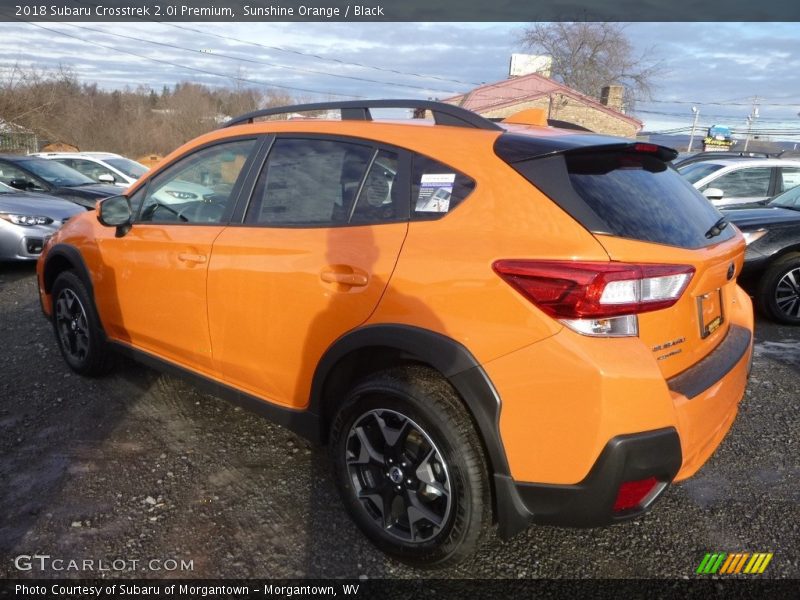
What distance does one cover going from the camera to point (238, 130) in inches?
121

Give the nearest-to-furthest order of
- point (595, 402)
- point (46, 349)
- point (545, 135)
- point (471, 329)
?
point (595, 402), point (471, 329), point (545, 135), point (46, 349)

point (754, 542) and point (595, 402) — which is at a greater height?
point (595, 402)

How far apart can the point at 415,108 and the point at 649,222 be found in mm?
1113

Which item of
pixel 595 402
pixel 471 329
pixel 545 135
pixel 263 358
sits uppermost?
pixel 545 135

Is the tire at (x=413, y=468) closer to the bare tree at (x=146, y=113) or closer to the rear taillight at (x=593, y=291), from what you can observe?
the rear taillight at (x=593, y=291)

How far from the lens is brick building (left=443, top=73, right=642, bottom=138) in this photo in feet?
106

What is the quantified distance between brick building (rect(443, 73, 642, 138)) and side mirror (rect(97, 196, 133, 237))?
30384 mm

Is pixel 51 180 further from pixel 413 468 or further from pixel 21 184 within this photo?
pixel 413 468

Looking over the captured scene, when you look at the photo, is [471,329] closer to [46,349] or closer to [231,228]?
[231,228]

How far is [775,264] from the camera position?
5.31 m

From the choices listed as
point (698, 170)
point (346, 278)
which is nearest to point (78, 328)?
point (346, 278)

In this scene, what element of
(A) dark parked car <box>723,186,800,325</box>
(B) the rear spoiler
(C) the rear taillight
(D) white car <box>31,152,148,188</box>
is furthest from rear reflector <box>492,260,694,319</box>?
(D) white car <box>31,152,148,188</box>

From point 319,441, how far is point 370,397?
49 centimetres

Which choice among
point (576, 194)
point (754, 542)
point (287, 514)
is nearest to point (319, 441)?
point (287, 514)
